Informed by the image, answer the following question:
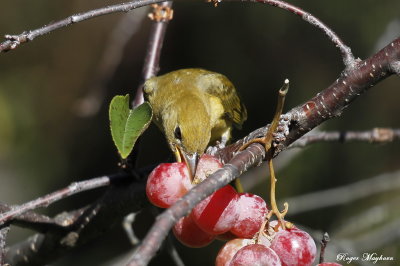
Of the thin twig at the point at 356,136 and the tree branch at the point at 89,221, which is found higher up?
the tree branch at the point at 89,221

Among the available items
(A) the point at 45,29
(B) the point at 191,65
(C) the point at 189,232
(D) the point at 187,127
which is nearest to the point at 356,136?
(D) the point at 187,127

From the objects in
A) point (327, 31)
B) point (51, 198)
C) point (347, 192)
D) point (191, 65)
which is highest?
point (191, 65)

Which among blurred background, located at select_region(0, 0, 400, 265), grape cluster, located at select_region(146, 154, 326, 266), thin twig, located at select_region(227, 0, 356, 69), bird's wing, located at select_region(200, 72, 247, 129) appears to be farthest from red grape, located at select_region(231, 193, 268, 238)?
blurred background, located at select_region(0, 0, 400, 265)

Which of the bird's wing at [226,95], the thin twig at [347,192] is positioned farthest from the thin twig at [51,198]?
the thin twig at [347,192]

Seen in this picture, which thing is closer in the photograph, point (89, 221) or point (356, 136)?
point (89, 221)

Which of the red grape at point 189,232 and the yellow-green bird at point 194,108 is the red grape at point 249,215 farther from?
the yellow-green bird at point 194,108

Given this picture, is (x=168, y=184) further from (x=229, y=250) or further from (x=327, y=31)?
(x=327, y=31)
